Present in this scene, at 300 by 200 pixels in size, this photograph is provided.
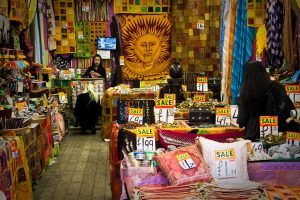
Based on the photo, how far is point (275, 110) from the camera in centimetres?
429

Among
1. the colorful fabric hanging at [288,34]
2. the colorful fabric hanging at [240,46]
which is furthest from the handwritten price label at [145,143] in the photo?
the colorful fabric hanging at [240,46]

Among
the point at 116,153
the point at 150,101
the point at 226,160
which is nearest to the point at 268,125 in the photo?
the point at 226,160

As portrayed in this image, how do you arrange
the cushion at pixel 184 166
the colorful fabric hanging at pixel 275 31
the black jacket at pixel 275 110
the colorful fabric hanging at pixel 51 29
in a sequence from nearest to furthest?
the cushion at pixel 184 166, the black jacket at pixel 275 110, the colorful fabric hanging at pixel 275 31, the colorful fabric hanging at pixel 51 29

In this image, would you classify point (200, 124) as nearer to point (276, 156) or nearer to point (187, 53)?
point (276, 156)

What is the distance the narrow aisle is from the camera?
543 cm

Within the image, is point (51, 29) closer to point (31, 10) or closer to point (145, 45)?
point (31, 10)

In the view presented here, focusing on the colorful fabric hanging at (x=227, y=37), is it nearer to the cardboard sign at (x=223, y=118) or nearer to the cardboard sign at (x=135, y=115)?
the cardboard sign at (x=223, y=118)

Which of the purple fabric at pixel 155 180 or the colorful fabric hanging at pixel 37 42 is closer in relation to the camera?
the purple fabric at pixel 155 180

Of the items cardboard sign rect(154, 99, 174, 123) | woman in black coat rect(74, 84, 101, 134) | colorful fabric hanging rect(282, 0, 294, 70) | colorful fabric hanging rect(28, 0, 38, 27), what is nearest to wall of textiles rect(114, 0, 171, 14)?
colorful fabric hanging rect(28, 0, 38, 27)

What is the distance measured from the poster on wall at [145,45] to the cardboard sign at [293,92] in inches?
278

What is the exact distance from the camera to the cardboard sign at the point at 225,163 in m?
3.38

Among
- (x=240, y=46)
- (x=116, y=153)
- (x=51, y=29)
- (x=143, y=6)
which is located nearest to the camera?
(x=116, y=153)

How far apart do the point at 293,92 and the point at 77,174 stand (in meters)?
3.30

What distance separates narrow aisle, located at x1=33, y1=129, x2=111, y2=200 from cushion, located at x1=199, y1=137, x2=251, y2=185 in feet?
7.15
